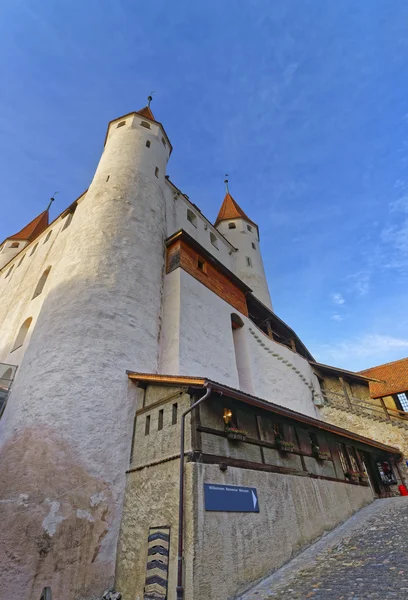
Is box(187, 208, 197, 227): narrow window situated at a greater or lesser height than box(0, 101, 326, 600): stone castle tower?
greater

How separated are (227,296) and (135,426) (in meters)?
7.96

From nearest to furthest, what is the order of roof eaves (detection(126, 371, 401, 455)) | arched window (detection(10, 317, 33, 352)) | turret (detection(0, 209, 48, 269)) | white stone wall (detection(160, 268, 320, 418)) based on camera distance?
1. roof eaves (detection(126, 371, 401, 455))
2. white stone wall (detection(160, 268, 320, 418))
3. arched window (detection(10, 317, 33, 352))
4. turret (detection(0, 209, 48, 269))

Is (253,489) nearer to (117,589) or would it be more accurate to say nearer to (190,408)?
(190,408)

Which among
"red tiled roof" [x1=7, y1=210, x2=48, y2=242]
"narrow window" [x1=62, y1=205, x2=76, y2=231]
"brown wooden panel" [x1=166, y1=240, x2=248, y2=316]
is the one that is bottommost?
"brown wooden panel" [x1=166, y1=240, x2=248, y2=316]

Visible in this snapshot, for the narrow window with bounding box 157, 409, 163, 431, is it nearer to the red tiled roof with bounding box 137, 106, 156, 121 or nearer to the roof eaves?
the roof eaves

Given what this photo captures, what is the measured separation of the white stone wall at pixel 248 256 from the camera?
23125mm

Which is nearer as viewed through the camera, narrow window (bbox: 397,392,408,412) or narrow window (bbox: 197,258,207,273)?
narrow window (bbox: 197,258,207,273)

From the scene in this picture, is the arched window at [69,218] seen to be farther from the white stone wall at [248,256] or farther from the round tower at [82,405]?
the white stone wall at [248,256]

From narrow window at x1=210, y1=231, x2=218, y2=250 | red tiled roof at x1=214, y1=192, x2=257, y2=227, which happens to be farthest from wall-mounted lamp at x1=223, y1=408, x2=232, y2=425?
red tiled roof at x1=214, y1=192, x2=257, y2=227

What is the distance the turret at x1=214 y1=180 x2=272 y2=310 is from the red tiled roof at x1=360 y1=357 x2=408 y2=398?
25.3 feet

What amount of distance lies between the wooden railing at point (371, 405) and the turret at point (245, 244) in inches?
278

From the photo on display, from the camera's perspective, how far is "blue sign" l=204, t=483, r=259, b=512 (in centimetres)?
554

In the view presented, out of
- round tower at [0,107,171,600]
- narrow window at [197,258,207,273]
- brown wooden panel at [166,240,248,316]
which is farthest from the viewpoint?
narrow window at [197,258,207,273]

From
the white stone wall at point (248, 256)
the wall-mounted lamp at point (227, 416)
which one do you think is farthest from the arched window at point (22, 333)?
the white stone wall at point (248, 256)
